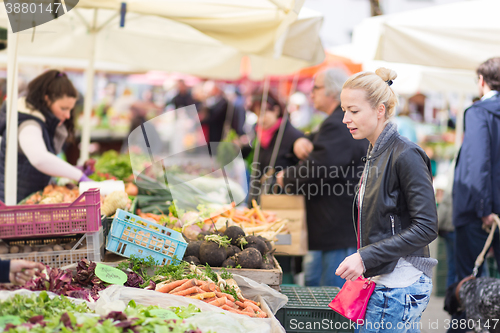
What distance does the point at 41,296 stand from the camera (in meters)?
1.89

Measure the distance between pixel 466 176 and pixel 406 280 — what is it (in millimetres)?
2027

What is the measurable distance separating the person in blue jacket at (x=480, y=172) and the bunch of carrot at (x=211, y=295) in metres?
2.22

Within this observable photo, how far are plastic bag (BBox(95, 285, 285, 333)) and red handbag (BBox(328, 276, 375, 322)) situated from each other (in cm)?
32

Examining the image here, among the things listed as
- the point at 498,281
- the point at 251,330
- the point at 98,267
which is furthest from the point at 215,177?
the point at 498,281

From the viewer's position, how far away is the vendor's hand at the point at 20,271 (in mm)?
1855

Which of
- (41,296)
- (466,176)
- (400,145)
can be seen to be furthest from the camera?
(466,176)

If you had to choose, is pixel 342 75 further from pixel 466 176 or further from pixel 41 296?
pixel 41 296

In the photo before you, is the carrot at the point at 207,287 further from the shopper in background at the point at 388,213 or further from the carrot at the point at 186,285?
the shopper in background at the point at 388,213

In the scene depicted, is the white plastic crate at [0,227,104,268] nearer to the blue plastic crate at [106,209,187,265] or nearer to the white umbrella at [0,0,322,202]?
the blue plastic crate at [106,209,187,265]

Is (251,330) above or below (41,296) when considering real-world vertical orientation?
below

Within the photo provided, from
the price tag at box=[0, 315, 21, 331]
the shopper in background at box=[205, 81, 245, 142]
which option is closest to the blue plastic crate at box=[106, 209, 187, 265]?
the price tag at box=[0, 315, 21, 331]

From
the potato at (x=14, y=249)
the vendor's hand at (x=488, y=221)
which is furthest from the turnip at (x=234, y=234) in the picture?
the vendor's hand at (x=488, y=221)

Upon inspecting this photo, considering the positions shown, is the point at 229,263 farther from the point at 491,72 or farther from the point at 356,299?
the point at 491,72

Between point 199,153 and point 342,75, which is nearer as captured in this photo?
point 199,153
